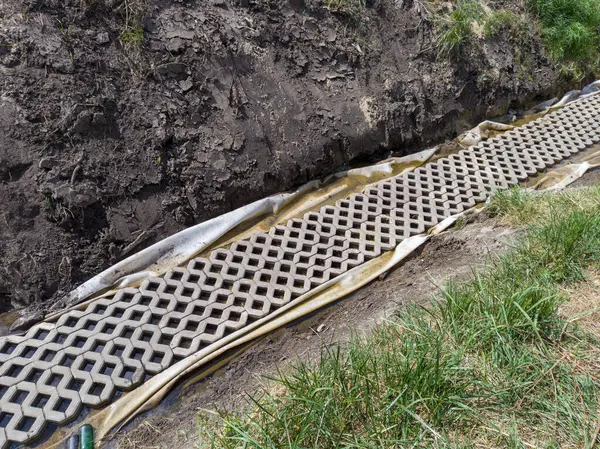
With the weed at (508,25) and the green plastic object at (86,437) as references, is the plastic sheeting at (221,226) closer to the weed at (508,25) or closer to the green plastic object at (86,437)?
the green plastic object at (86,437)

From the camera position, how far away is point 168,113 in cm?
395

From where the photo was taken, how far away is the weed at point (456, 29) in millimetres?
5742

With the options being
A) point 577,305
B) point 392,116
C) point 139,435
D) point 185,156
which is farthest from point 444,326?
point 392,116

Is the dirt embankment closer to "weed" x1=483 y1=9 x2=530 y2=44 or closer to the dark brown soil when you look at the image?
the dark brown soil

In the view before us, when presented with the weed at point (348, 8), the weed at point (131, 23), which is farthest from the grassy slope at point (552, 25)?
the weed at point (131, 23)

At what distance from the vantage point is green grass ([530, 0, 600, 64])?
6973mm

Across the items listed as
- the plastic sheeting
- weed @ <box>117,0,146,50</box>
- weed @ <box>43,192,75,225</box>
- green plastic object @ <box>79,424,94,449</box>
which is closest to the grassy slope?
the plastic sheeting

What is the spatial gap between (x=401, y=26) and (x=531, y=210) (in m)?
3.21

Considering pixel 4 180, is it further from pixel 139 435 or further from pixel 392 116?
pixel 392 116

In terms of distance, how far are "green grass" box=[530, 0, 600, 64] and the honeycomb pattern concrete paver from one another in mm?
3478

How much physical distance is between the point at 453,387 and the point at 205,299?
1.82m

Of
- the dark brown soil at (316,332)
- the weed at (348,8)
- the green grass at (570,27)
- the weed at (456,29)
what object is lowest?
the dark brown soil at (316,332)

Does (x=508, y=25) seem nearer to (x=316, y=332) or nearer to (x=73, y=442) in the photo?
(x=316, y=332)

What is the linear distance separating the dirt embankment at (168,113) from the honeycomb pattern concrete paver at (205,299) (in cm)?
53
